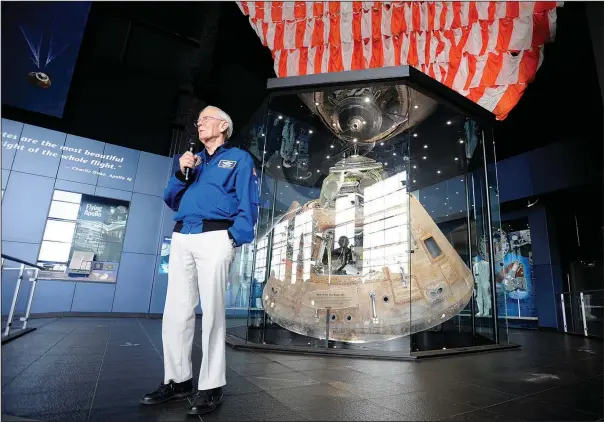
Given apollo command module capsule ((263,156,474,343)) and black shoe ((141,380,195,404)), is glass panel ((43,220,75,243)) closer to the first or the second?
apollo command module capsule ((263,156,474,343))

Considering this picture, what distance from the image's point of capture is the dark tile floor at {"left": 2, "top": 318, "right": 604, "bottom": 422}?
145 cm

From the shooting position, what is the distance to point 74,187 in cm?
703

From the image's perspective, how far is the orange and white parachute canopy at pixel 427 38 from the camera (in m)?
5.18

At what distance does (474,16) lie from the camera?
5391mm

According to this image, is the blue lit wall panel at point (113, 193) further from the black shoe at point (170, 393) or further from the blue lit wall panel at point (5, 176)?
the black shoe at point (170, 393)

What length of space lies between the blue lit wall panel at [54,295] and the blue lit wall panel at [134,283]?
2.77ft

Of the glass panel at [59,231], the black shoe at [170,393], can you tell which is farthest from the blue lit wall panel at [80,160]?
the black shoe at [170,393]

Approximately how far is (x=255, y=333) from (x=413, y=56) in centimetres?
528

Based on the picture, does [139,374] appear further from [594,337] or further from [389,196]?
[594,337]

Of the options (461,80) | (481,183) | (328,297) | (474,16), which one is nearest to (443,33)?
(474,16)

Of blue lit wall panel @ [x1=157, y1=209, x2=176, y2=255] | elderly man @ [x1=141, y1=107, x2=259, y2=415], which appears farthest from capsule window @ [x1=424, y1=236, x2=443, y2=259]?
blue lit wall panel @ [x1=157, y1=209, x2=176, y2=255]

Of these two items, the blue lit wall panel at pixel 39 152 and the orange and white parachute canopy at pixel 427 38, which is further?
the blue lit wall panel at pixel 39 152

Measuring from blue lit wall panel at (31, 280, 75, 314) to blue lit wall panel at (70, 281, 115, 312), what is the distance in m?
0.12

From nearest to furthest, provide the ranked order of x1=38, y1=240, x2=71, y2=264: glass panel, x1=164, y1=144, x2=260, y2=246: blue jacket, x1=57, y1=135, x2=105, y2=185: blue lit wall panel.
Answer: x1=164, y1=144, x2=260, y2=246: blue jacket, x1=38, y1=240, x2=71, y2=264: glass panel, x1=57, y1=135, x2=105, y2=185: blue lit wall panel
